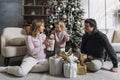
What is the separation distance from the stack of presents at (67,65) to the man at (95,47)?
171mm

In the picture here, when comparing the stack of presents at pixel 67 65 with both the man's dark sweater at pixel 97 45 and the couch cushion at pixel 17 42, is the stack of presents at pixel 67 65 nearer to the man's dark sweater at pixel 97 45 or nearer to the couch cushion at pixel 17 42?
the man's dark sweater at pixel 97 45

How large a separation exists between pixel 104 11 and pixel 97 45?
8.41 ft

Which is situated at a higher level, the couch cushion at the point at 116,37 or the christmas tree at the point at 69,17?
the christmas tree at the point at 69,17

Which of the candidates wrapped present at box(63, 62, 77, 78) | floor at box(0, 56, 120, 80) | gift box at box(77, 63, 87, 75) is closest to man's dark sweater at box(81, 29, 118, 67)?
floor at box(0, 56, 120, 80)

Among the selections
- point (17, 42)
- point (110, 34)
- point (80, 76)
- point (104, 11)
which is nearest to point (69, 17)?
point (110, 34)

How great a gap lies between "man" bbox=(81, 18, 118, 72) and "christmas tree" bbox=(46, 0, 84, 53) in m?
1.31

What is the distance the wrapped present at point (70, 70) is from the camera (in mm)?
3268

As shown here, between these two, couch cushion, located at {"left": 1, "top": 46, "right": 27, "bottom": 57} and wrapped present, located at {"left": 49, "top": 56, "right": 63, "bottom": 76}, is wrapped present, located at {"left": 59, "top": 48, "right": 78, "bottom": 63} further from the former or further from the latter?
couch cushion, located at {"left": 1, "top": 46, "right": 27, "bottom": 57}

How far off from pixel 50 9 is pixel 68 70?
2.31m

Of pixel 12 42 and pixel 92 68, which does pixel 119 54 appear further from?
pixel 12 42

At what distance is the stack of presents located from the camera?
3301mm

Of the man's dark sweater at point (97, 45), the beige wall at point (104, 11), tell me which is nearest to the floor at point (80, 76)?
the man's dark sweater at point (97, 45)

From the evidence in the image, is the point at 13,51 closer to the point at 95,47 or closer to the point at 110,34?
the point at 95,47

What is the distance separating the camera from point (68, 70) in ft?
10.8
